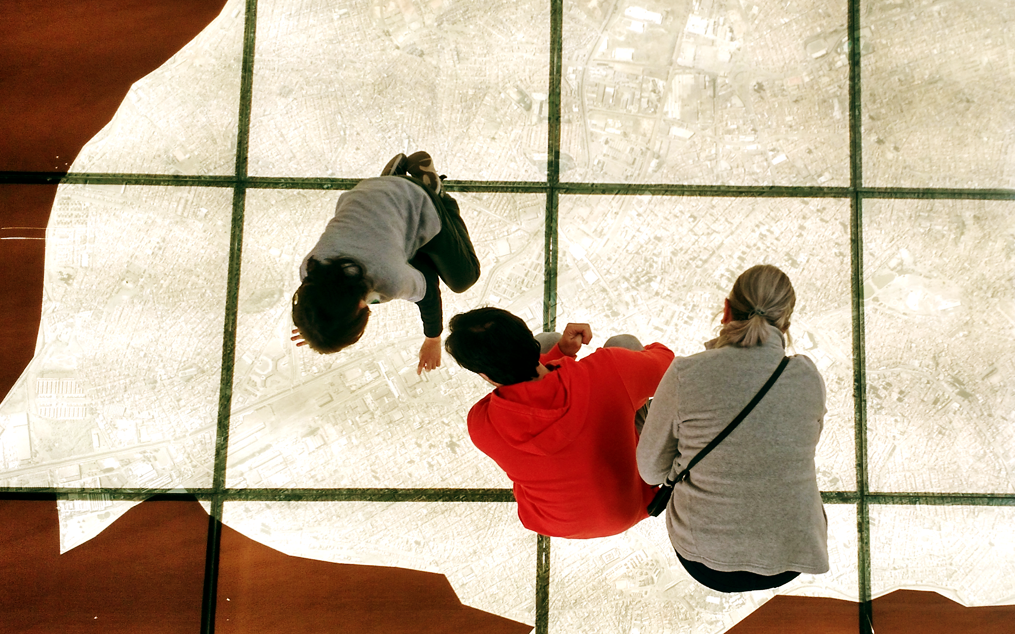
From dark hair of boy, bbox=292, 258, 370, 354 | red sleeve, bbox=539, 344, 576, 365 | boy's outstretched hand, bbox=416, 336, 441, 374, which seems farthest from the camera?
boy's outstretched hand, bbox=416, 336, 441, 374

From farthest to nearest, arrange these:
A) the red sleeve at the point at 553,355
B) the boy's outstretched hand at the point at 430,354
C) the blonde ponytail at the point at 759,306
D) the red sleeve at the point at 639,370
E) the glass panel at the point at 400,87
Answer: the glass panel at the point at 400,87
the boy's outstretched hand at the point at 430,354
the red sleeve at the point at 553,355
the red sleeve at the point at 639,370
the blonde ponytail at the point at 759,306

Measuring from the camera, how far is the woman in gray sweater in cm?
128

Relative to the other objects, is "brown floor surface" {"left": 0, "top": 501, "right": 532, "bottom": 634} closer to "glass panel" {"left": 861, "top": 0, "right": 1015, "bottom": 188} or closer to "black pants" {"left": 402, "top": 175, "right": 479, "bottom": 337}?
"black pants" {"left": 402, "top": 175, "right": 479, "bottom": 337}

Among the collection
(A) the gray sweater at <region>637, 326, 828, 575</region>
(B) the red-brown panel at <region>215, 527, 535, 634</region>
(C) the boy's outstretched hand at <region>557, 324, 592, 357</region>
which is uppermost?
(C) the boy's outstretched hand at <region>557, 324, 592, 357</region>

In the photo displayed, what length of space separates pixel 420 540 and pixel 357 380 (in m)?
0.63

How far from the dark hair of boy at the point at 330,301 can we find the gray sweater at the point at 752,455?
2.51 feet

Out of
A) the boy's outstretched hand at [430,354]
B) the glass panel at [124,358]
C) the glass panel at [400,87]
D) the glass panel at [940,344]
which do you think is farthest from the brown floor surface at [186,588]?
the glass panel at [940,344]

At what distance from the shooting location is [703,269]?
210 cm

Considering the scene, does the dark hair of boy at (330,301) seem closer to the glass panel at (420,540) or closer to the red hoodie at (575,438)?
the red hoodie at (575,438)

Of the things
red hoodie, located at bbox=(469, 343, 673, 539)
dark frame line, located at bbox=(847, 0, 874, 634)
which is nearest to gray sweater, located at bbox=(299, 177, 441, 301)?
red hoodie, located at bbox=(469, 343, 673, 539)

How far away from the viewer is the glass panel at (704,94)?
2133mm

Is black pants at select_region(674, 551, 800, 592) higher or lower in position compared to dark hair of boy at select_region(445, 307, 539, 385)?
lower

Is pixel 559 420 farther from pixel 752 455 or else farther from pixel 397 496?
pixel 397 496

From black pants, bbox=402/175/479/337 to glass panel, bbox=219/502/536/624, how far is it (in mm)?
766
